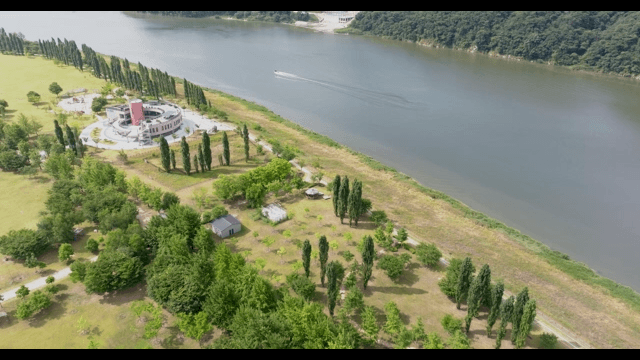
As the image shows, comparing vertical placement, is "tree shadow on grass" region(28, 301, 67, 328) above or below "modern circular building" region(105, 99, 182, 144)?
below

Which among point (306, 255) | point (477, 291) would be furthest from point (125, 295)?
point (477, 291)

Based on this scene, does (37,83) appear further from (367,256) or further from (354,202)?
(367,256)

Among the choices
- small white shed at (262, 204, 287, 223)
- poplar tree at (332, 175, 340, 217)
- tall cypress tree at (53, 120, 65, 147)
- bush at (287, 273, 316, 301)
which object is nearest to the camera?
bush at (287, 273, 316, 301)

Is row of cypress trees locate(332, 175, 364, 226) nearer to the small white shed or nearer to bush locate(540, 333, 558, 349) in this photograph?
the small white shed

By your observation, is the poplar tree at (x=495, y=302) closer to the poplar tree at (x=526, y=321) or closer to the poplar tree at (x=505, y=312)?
the poplar tree at (x=505, y=312)

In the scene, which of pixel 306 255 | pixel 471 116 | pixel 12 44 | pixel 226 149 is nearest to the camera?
pixel 306 255

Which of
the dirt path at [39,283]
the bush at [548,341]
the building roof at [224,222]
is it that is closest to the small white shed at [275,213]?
the building roof at [224,222]

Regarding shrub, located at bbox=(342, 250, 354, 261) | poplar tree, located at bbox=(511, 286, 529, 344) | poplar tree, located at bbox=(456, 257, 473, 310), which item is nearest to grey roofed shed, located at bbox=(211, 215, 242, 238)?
shrub, located at bbox=(342, 250, 354, 261)
